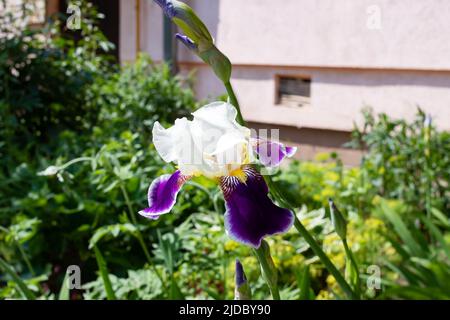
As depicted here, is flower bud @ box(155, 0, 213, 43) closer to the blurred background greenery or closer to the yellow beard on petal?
the yellow beard on petal

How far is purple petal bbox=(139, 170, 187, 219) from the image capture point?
577 millimetres

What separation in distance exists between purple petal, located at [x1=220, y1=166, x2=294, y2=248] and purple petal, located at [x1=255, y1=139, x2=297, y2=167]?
0.03m

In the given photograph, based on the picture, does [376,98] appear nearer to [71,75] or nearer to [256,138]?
[71,75]

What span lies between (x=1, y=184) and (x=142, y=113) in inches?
38.8

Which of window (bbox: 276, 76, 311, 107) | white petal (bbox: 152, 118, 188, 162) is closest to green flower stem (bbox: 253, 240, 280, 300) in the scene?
white petal (bbox: 152, 118, 188, 162)

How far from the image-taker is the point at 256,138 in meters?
0.59

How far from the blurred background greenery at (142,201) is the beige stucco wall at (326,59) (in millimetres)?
210

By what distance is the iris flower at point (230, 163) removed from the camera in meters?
0.53

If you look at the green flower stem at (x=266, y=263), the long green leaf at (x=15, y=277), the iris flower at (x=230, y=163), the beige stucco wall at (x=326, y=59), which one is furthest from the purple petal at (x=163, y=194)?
the beige stucco wall at (x=326, y=59)

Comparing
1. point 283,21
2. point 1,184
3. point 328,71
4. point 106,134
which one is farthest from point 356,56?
point 1,184

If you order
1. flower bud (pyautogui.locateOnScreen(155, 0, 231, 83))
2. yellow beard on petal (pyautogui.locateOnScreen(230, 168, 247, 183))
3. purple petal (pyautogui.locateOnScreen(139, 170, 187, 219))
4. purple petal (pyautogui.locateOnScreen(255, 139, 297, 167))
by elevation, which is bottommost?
purple petal (pyautogui.locateOnScreen(139, 170, 187, 219))

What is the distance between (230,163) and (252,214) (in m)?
0.06

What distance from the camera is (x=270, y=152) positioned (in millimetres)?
585

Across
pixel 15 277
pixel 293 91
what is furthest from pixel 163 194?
pixel 293 91
